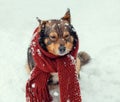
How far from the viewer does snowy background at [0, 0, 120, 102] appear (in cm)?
358

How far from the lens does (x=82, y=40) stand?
4195 mm

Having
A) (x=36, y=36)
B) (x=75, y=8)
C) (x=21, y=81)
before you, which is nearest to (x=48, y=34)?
(x=36, y=36)

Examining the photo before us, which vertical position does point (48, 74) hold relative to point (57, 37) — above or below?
below

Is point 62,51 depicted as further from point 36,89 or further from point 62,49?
point 36,89

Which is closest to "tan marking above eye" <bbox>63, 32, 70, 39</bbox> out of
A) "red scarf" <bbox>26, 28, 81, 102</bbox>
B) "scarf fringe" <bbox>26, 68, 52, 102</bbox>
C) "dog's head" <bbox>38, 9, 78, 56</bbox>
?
"dog's head" <bbox>38, 9, 78, 56</bbox>

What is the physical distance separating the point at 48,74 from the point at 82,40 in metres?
1.01

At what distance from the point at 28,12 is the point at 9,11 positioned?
0.21 m

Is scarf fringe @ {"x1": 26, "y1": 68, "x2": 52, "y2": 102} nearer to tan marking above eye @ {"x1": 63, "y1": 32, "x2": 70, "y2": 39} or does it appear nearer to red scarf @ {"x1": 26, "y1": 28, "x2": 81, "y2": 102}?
red scarf @ {"x1": 26, "y1": 28, "x2": 81, "y2": 102}

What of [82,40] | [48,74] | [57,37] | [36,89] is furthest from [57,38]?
[82,40]

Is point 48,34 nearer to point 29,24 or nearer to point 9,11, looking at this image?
point 29,24

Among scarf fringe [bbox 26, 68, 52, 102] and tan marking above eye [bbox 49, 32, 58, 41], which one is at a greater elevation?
tan marking above eye [bbox 49, 32, 58, 41]

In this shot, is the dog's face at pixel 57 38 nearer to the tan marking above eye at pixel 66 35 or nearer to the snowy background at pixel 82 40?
the tan marking above eye at pixel 66 35

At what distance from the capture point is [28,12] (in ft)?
15.5

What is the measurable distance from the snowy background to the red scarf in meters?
0.25
